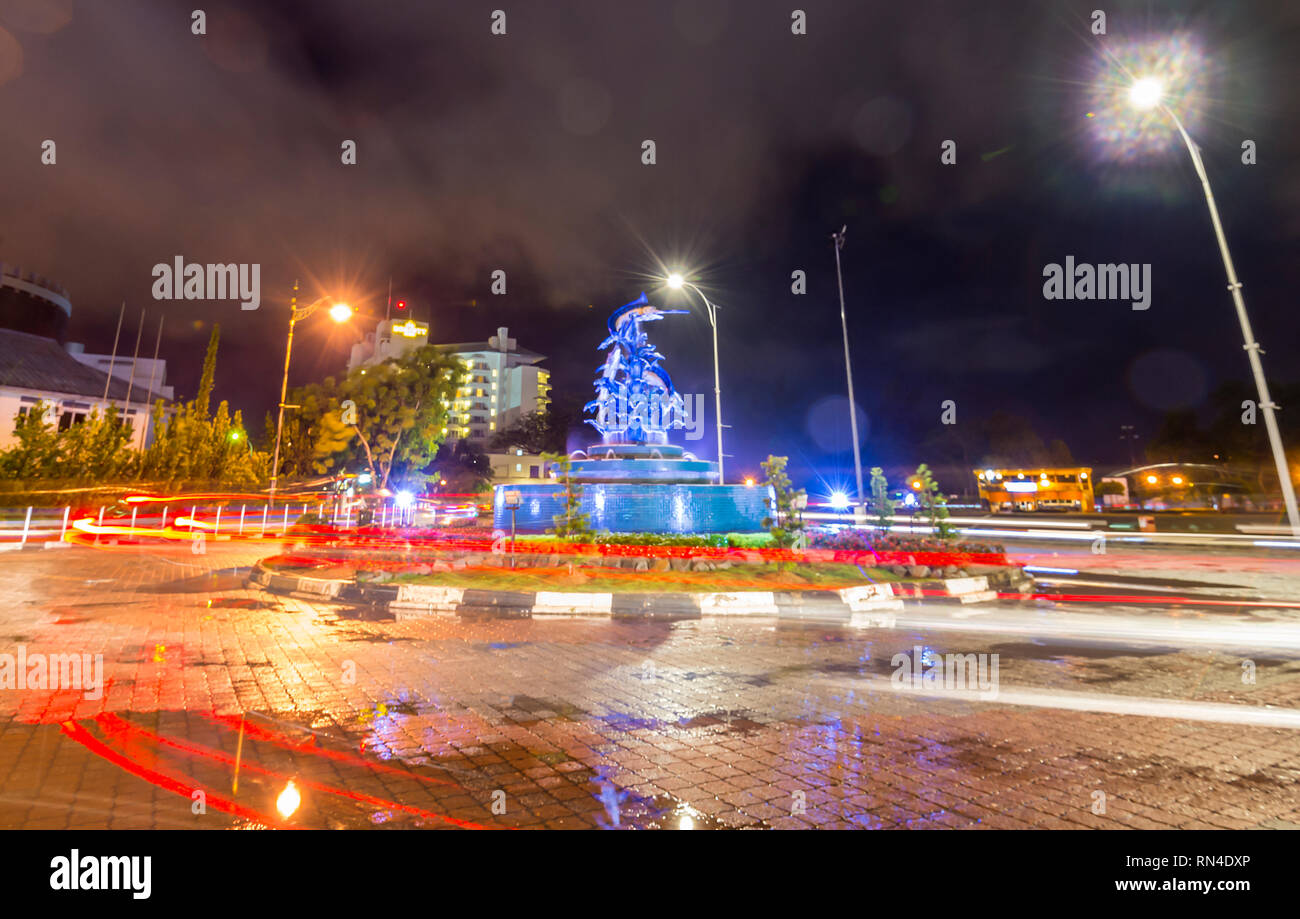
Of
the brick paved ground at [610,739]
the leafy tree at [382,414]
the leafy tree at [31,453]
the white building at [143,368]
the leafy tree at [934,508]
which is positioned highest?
the white building at [143,368]

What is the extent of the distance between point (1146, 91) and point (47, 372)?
6191cm

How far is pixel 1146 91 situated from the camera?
11.3 metres

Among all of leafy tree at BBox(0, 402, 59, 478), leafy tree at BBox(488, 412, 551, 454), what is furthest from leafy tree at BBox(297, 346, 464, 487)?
leafy tree at BBox(488, 412, 551, 454)

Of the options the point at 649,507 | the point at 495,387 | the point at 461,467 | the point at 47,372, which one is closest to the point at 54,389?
the point at 47,372

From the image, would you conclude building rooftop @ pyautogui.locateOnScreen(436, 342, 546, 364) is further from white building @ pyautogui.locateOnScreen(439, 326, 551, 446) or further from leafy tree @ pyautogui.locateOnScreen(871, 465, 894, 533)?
leafy tree @ pyautogui.locateOnScreen(871, 465, 894, 533)

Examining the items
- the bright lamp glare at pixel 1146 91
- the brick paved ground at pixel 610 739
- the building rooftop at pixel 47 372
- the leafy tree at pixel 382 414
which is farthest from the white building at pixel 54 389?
the bright lamp glare at pixel 1146 91

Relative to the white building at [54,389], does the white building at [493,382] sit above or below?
above

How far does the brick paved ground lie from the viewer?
2.86 m

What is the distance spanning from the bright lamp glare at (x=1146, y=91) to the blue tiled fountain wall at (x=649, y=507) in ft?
40.8

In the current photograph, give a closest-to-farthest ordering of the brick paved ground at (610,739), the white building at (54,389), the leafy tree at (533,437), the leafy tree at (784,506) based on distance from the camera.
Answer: the brick paved ground at (610,739)
the leafy tree at (784,506)
the white building at (54,389)
the leafy tree at (533,437)

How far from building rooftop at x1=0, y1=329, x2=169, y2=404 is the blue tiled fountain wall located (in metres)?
43.9

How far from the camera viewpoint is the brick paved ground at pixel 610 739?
2857 mm

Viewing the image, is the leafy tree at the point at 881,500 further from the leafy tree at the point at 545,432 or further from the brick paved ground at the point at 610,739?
the leafy tree at the point at 545,432
